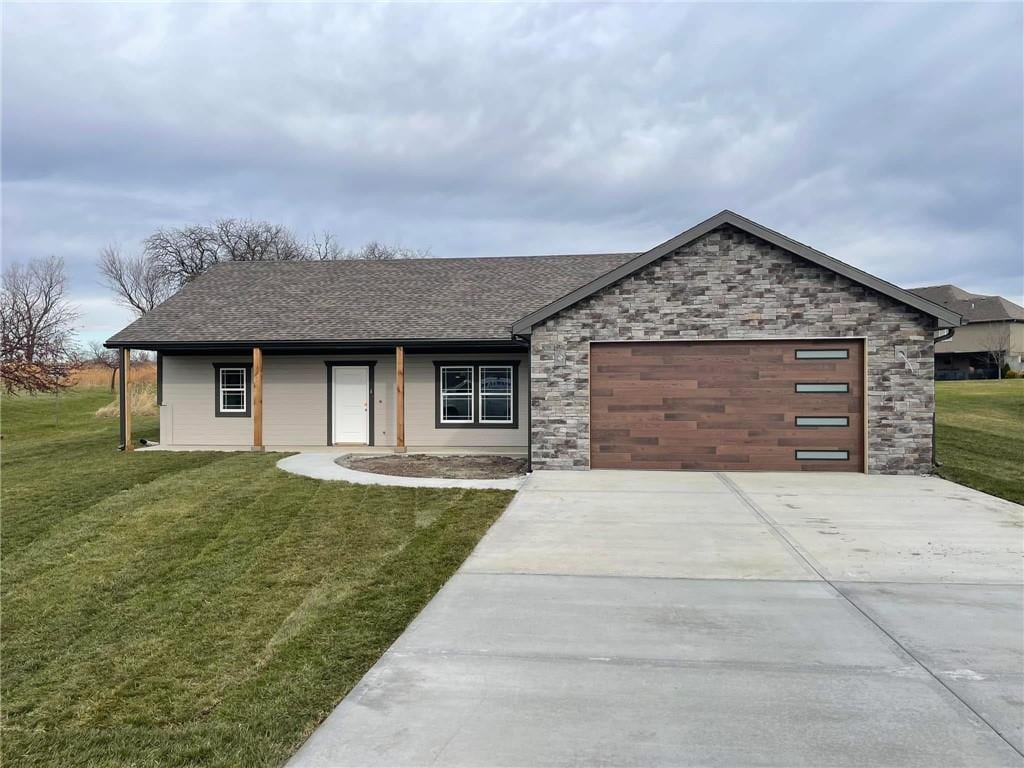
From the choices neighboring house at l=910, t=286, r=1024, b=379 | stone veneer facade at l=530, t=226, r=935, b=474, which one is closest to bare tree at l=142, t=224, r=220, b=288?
stone veneer facade at l=530, t=226, r=935, b=474

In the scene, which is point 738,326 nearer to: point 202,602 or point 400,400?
point 400,400

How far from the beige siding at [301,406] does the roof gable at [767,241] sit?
3780 mm

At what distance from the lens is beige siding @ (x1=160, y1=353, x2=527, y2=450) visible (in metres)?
16.3

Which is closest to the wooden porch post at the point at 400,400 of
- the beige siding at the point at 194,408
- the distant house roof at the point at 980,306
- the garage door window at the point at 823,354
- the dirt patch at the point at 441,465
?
the dirt patch at the point at 441,465

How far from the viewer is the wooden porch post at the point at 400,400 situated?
15.2 m

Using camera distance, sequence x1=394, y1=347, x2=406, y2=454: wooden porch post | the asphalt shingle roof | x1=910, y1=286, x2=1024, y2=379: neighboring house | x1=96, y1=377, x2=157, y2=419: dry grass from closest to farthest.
Result: x1=394, y1=347, x2=406, y2=454: wooden porch post → the asphalt shingle roof → x1=96, y1=377, x2=157, y2=419: dry grass → x1=910, y1=286, x2=1024, y2=379: neighboring house

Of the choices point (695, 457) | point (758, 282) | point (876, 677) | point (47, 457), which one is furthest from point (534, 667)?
point (47, 457)

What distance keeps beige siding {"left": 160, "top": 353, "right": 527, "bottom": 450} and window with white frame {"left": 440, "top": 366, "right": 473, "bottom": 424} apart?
26 centimetres

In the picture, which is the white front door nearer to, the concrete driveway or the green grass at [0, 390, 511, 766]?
the green grass at [0, 390, 511, 766]

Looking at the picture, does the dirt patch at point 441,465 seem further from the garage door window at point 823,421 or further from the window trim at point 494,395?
the garage door window at point 823,421

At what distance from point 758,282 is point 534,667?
32.8ft

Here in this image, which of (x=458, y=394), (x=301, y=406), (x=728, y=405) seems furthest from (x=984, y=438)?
(x=301, y=406)

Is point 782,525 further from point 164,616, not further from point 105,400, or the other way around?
point 105,400

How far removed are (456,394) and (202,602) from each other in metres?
10.7
